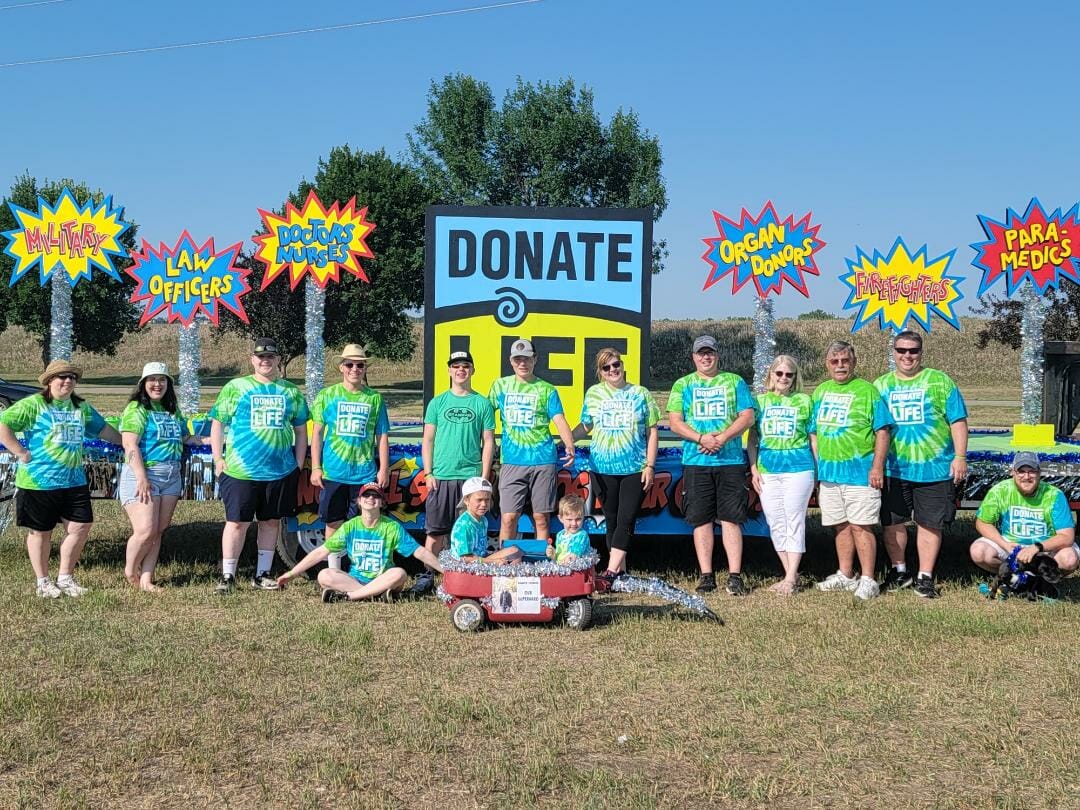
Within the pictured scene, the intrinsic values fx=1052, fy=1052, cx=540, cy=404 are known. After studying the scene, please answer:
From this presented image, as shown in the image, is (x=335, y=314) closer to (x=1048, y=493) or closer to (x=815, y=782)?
(x=1048, y=493)

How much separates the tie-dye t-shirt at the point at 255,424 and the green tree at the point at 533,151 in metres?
A: 39.2

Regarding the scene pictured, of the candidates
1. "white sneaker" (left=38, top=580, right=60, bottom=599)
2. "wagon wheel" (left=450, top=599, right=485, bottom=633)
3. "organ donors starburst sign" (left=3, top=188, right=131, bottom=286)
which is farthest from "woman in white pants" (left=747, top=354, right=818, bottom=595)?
"organ donors starburst sign" (left=3, top=188, right=131, bottom=286)

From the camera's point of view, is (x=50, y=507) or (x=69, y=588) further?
(x=69, y=588)

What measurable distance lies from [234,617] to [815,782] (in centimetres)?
385

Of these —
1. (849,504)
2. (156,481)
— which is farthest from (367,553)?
(849,504)

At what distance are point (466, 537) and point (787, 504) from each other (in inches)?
87.9

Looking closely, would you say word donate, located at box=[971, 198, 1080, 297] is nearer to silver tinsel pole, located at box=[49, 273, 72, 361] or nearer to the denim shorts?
the denim shorts

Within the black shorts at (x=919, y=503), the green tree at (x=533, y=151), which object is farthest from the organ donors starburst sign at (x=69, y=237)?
A: the green tree at (x=533, y=151)

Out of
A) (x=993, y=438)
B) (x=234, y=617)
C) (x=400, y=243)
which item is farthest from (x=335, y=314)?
(x=234, y=617)

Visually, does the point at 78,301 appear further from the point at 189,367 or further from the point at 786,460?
the point at 786,460

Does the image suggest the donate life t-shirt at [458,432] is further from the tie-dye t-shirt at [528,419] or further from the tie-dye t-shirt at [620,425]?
the tie-dye t-shirt at [620,425]

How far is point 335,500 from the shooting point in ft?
23.4

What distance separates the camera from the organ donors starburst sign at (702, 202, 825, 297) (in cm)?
1390

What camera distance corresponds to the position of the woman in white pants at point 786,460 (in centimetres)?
711
